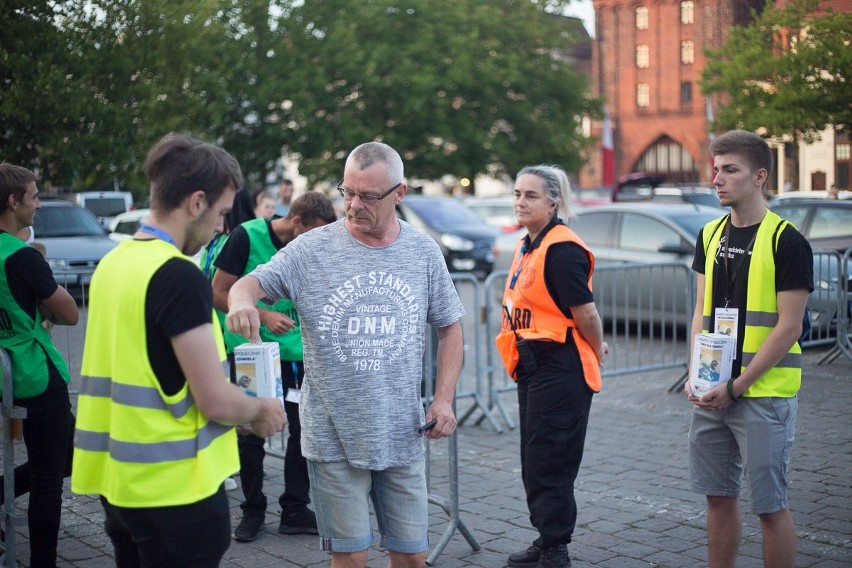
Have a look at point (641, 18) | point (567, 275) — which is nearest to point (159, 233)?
point (567, 275)

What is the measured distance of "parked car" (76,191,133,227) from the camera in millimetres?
24062

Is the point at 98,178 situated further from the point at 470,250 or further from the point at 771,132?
the point at 771,132

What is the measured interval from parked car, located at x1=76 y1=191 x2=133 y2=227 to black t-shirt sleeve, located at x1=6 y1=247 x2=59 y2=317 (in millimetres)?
20401


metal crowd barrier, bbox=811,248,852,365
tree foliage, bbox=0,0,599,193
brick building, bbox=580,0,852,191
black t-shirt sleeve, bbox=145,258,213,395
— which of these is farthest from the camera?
brick building, bbox=580,0,852,191

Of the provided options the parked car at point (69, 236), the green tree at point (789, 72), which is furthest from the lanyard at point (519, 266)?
the parked car at point (69, 236)

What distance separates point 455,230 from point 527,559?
52.5 feet

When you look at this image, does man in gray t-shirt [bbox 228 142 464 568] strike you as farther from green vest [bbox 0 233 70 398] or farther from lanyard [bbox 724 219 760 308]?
green vest [bbox 0 233 70 398]

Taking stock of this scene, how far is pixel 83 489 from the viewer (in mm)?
2893

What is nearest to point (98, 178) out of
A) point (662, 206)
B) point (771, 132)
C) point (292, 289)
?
point (662, 206)

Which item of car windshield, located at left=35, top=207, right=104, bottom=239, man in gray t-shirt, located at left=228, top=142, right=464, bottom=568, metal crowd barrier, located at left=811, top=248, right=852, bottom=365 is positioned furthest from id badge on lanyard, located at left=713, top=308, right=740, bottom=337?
car windshield, located at left=35, top=207, right=104, bottom=239

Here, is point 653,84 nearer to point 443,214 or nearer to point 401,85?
point 401,85

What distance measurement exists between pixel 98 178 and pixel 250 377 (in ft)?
30.1

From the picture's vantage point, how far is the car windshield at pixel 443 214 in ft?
68.6

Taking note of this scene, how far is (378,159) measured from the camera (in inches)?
138
